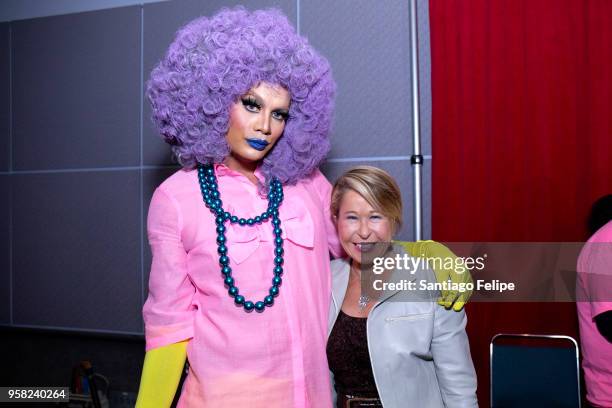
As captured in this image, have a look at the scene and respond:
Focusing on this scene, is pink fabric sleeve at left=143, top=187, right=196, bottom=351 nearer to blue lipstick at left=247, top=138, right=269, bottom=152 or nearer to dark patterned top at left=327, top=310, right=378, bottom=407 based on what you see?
blue lipstick at left=247, top=138, right=269, bottom=152

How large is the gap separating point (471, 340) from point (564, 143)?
902mm

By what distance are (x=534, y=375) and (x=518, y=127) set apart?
1.00 meters

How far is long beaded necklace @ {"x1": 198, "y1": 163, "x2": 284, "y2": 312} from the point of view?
4.41 ft

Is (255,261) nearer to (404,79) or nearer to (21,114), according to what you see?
(404,79)

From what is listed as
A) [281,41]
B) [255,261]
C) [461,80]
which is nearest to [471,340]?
[461,80]

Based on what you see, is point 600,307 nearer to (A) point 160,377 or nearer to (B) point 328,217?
(B) point 328,217

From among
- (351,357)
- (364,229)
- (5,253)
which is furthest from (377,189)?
(5,253)

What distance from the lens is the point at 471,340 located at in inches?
90.7

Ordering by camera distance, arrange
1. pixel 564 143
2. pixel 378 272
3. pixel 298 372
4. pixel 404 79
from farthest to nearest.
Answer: pixel 404 79, pixel 564 143, pixel 378 272, pixel 298 372

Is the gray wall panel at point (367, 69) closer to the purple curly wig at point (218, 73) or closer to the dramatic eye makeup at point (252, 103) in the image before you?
the purple curly wig at point (218, 73)

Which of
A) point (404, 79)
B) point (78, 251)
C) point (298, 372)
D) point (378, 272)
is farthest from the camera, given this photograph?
point (78, 251)

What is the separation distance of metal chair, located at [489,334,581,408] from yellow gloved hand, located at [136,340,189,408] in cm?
138

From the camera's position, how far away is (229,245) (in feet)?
4.49

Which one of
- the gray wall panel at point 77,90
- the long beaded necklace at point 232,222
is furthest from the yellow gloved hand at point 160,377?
the gray wall panel at point 77,90
